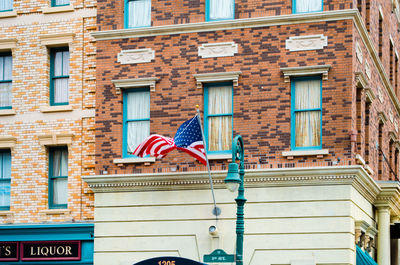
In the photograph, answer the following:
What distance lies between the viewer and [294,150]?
24828mm

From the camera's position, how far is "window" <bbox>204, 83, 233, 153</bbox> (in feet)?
84.3

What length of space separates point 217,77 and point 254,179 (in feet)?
10.7

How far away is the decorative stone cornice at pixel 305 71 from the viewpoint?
2472cm

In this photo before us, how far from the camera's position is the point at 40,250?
89.6 ft

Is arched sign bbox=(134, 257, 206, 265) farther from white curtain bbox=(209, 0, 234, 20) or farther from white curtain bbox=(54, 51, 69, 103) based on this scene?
white curtain bbox=(209, 0, 234, 20)

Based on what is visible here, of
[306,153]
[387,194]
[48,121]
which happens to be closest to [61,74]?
[48,121]

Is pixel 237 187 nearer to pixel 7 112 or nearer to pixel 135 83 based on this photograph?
pixel 135 83

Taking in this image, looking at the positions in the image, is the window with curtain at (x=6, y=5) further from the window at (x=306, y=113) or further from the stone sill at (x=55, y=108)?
the window at (x=306, y=113)

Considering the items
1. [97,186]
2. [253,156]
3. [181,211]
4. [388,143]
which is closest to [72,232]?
[97,186]

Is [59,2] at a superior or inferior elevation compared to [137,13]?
superior

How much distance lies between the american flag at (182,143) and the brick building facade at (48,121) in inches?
128

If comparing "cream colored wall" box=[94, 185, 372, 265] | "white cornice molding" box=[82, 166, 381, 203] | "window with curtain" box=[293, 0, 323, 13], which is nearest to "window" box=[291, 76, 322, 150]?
"white cornice molding" box=[82, 166, 381, 203]

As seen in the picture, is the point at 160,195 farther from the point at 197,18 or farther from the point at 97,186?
the point at 197,18

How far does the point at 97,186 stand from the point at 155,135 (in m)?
2.87
